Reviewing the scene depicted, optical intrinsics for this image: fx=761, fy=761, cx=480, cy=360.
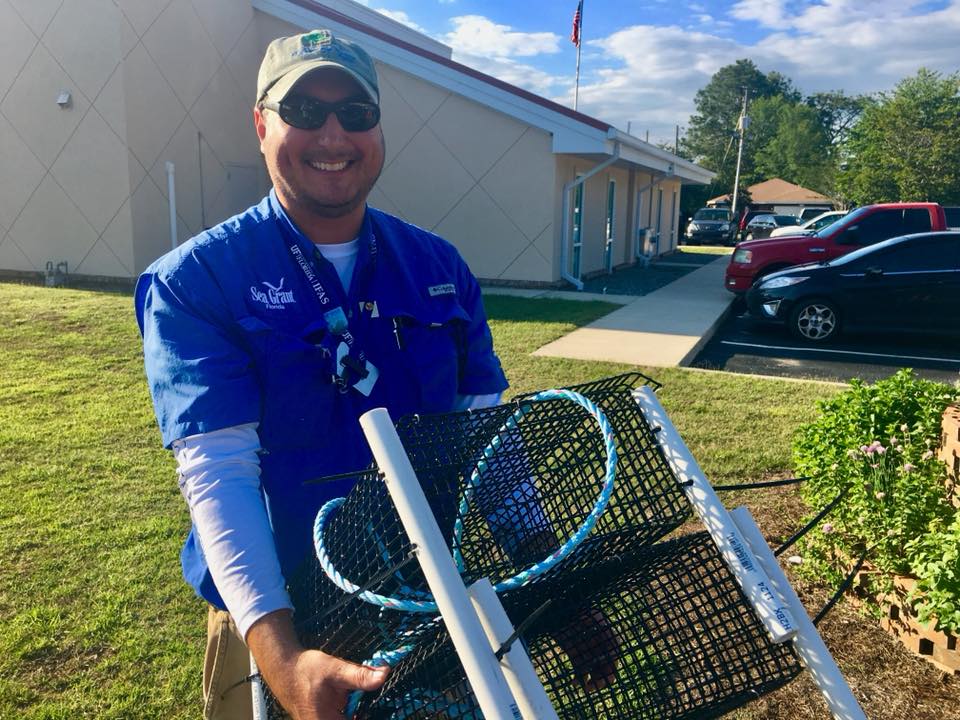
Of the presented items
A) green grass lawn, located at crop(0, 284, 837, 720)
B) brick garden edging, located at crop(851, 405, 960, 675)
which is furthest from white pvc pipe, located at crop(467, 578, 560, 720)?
brick garden edging, located at crop(851, 405, 960, 675)

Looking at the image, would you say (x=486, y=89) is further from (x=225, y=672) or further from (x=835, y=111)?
(x=835, y=111)

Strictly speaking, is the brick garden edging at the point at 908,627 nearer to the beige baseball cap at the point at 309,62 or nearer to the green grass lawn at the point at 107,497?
the green grass lawn at the point at 107,497

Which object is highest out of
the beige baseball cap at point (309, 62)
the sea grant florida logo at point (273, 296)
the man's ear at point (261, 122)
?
the beige baseball cap at point (309, 62)

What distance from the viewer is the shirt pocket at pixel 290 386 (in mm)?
1466

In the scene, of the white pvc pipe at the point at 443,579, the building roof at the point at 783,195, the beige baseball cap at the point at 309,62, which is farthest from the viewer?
the building roof at the point at 783,195

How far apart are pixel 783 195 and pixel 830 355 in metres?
58.0

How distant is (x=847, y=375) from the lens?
8.36m

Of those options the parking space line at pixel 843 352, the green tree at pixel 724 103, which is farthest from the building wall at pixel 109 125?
the green tree at pixel 724 103

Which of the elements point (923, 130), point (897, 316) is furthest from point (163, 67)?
point (923, 130)

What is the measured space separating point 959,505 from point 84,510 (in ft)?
14.8

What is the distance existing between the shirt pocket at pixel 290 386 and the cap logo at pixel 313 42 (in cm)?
60

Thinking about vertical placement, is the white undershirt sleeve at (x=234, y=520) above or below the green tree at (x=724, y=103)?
below

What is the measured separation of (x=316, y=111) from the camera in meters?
→ 1.60

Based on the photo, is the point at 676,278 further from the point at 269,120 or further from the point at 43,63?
the point at 269,120
